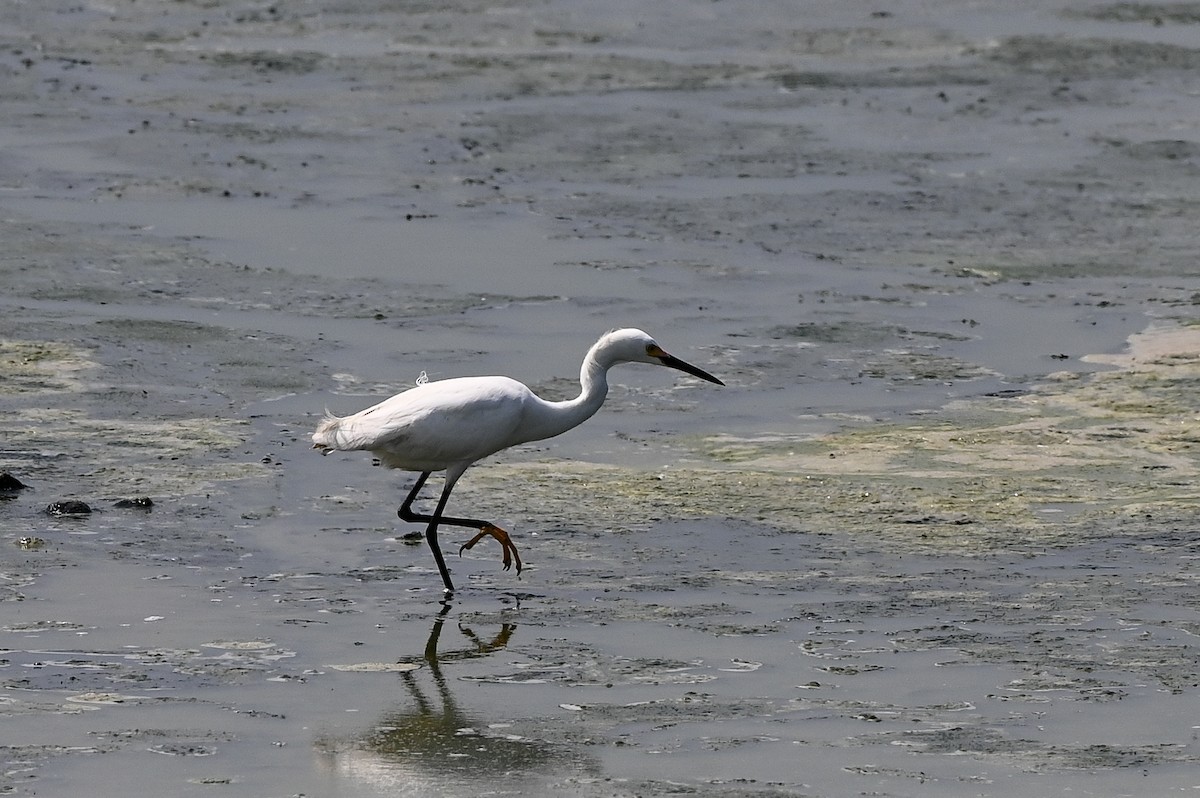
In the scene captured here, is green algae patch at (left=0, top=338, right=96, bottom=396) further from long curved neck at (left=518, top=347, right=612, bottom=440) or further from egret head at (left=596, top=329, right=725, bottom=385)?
egret head at (left=596, top=329, right=725, bottom=385)

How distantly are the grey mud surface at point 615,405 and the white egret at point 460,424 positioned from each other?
38cm

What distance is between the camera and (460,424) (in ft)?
34.2

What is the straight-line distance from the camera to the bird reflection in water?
25.0ft

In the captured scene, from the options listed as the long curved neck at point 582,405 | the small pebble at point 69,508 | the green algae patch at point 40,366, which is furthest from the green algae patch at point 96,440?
the long curved neck at point 582,405

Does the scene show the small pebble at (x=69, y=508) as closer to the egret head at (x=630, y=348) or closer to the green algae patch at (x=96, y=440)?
the green algae patch at (x=96, y=440)

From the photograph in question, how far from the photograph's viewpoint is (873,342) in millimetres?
14766

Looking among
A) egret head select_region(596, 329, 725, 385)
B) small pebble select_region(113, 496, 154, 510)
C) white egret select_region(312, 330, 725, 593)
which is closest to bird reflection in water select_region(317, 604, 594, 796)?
white egret select_region(312, 330, 725, 593)

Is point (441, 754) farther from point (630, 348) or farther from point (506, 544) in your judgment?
point (630, 348)

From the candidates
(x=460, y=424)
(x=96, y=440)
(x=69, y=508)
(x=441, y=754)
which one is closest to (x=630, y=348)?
(x=460, y=424)

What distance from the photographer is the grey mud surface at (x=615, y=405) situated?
27.1ft

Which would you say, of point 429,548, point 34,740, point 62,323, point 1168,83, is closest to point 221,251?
point 62,323

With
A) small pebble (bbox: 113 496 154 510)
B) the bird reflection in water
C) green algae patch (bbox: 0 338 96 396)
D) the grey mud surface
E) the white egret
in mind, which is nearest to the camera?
the bird reflection in water

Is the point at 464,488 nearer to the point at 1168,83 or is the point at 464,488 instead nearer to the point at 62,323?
the point at 62,323

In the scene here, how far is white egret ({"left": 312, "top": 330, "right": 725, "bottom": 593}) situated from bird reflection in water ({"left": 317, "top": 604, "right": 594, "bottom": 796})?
1818 mm
